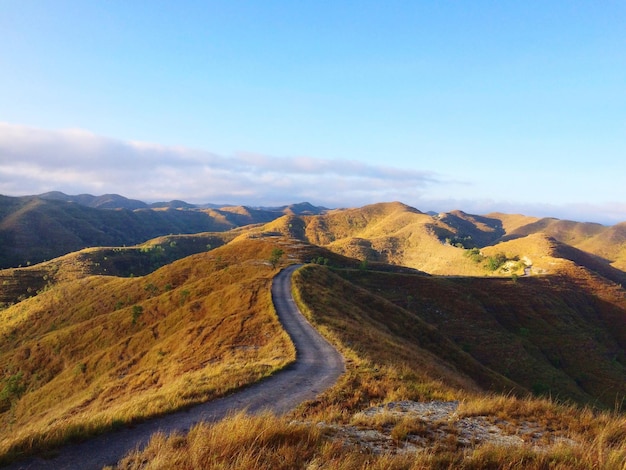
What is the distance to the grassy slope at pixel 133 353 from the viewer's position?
1506 centimetres

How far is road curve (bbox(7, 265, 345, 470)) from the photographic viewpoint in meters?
8.66

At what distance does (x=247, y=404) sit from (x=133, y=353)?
3233 centimetres

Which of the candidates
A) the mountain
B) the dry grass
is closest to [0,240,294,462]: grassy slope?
the mountain

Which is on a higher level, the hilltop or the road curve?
the road curve

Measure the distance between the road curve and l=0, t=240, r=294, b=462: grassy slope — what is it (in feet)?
1.87

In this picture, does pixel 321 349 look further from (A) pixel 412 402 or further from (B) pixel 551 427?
(B) pixel 551 427

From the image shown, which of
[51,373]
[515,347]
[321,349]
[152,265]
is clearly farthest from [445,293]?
[152,265]

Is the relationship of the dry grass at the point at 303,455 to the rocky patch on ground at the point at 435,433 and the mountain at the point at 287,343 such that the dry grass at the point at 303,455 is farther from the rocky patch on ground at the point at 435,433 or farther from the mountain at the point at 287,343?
the mountain at the point at 287,343

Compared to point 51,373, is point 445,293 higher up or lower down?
higher up

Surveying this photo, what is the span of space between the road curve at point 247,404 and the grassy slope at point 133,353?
22.4 inches

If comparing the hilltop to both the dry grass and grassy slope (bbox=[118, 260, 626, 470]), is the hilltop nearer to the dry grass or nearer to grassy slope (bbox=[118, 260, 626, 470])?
grassy slope (bbox=[118, 260, 626, 470])

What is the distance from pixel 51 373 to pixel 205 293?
2203cm

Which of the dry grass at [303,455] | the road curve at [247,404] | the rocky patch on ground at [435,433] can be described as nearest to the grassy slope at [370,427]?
the dry grass at [303,455]

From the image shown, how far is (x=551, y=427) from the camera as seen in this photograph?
10.5 meters
